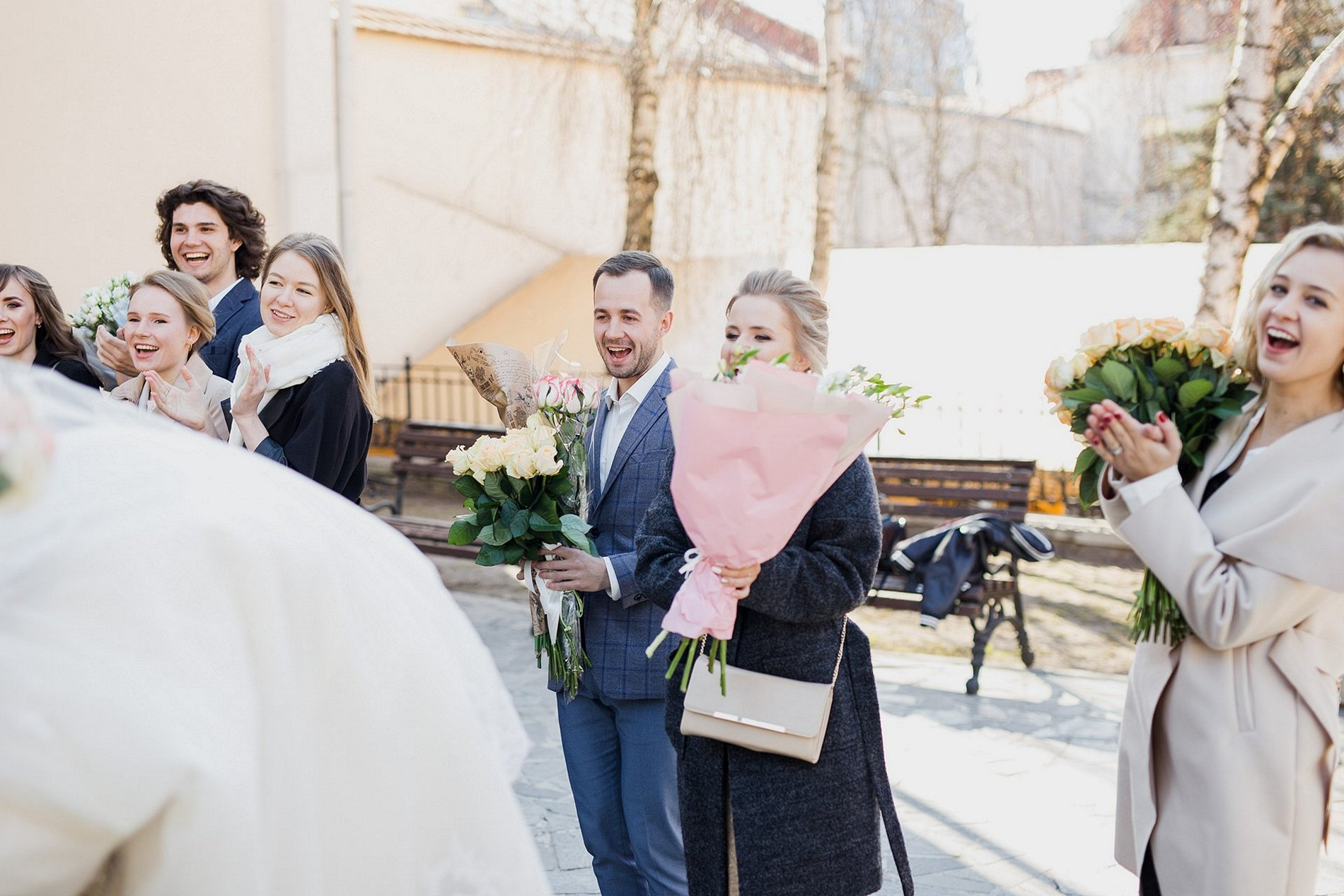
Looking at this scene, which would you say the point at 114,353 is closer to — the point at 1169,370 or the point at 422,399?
the point at 1169,370

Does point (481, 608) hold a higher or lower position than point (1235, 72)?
lower

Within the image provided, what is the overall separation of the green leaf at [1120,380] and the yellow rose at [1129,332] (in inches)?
2.5

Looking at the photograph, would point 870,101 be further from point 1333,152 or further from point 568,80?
point 568,80

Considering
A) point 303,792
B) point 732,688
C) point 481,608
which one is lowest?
point 481,608

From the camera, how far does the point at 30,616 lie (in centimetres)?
130

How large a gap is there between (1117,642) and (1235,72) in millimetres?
4185

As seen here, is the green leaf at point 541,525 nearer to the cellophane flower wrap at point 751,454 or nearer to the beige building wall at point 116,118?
the cellophane flower wrap at point 751,454

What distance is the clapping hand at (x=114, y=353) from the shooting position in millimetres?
3461

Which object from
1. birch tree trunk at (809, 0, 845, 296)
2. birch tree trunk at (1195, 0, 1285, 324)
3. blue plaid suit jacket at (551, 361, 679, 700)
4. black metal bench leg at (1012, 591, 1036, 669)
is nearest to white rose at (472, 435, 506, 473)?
blue plaid suit jacket at (551, 361, 679, 700)

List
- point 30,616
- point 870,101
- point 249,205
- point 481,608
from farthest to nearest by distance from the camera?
point 870,101
point 481,608
point 249,205
point 30,616

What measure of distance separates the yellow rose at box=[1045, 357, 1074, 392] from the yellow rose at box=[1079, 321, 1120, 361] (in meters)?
Result: 0.05

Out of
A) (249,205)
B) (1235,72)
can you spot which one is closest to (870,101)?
(1235,72)

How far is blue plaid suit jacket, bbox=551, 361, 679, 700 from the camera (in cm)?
296

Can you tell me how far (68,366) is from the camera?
4055mm
